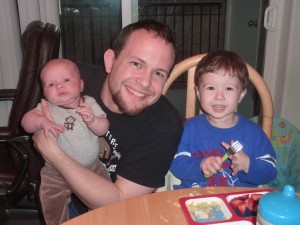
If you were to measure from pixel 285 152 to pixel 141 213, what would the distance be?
96 centimetres

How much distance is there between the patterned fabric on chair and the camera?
5.03 ft

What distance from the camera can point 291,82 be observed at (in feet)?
7.66

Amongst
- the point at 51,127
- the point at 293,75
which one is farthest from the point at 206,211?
the point at 293,75

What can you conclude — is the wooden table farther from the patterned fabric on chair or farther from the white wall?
the white wall

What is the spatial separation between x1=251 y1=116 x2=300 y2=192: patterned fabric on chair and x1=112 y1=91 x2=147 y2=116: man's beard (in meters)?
0.74

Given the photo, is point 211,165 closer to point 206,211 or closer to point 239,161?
point 239,161

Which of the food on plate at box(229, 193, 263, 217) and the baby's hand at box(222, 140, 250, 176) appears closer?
the food on plate at box(229, 193, 263, 217)

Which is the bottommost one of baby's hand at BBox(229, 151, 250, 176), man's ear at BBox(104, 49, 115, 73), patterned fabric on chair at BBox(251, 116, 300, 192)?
patterned fabric on chair at BBox(251, 116, 300, 192)

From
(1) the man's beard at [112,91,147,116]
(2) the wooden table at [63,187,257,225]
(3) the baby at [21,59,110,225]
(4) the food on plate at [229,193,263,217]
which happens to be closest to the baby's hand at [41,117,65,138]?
(3) the baby at [21,59,110,225]

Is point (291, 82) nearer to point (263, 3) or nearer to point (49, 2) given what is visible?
point (263, 3)

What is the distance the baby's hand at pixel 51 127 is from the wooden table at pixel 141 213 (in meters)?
0.37

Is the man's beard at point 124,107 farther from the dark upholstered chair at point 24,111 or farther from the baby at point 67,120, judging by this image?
the dark upholstered chair at point 24,111

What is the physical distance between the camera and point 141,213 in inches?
34.4

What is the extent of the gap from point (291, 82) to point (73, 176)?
70.0 inches
